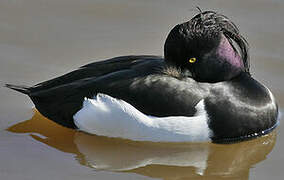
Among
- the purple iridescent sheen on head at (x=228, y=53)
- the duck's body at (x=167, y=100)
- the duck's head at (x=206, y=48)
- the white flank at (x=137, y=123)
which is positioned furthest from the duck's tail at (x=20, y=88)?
the purple iridescent sheen on head at (x=228, y=53)

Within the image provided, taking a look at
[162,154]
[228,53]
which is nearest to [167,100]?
[162,154]

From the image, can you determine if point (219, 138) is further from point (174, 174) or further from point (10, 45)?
point (10, 45)

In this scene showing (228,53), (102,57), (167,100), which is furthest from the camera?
(102,57)

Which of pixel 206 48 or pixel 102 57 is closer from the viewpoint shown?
pixel 206 48

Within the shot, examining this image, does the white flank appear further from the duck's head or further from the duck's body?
the duck's head

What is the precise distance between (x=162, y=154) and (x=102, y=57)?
1.80 metres

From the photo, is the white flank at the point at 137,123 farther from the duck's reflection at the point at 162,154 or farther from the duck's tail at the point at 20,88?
the duck's tail at the point at 20,88

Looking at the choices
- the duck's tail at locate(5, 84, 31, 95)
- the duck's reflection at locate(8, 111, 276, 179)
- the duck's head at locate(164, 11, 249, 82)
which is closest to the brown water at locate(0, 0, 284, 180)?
the duck's reflection at locate(8, 111, 276, 179)

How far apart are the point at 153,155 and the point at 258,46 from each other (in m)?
2.20

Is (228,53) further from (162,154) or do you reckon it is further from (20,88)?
(20,88)

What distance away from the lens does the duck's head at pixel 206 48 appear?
5414 millimetres

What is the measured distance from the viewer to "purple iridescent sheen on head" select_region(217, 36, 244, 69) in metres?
5.57

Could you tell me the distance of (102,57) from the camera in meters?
6.98

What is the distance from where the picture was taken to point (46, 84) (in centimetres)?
596
